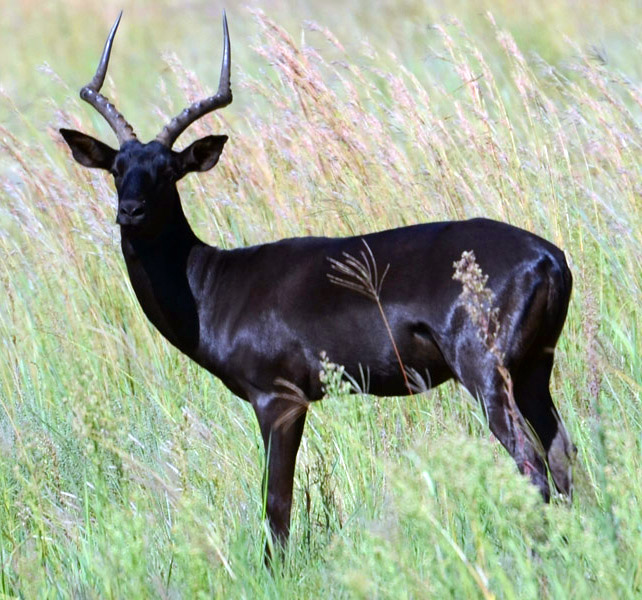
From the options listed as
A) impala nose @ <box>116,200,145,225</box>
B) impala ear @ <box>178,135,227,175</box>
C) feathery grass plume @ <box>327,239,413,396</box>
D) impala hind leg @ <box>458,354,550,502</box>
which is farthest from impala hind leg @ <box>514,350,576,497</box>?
impala ear @ <box>178,135,227,175</box>

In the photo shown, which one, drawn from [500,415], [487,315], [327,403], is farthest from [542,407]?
[327,403]

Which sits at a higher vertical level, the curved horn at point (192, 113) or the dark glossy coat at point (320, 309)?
the curved horn at point (192, 113)

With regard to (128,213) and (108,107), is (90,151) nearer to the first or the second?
(108,107)

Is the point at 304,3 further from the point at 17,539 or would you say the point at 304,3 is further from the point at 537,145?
the point at 17,539

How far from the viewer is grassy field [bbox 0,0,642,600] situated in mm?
3078

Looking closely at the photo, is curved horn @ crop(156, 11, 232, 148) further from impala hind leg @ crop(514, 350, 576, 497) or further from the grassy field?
impala hind leg @ crop(514, 350, 576, 497)

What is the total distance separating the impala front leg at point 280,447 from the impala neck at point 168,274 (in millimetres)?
551

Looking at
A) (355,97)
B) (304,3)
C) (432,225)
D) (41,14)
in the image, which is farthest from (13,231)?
(41,14)

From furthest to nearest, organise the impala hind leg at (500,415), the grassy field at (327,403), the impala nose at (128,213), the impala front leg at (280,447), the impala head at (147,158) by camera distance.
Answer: the impala head at (147,158) < the impala nose at (128,213) < the impala front leg at (280,447) < the impala hind leg at (500,415) < the grassy field at (327,403)

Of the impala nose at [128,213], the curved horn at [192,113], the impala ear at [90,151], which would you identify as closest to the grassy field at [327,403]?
the impala nose at [128,213]

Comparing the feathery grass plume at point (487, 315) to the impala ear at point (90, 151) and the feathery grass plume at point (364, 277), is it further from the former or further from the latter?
the impala ear at point (90, 151)

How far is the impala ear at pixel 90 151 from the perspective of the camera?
5.35 m

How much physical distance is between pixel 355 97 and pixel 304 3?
10.5 meters

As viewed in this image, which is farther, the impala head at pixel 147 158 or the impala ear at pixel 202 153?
the impala ear at pixel 202 153
